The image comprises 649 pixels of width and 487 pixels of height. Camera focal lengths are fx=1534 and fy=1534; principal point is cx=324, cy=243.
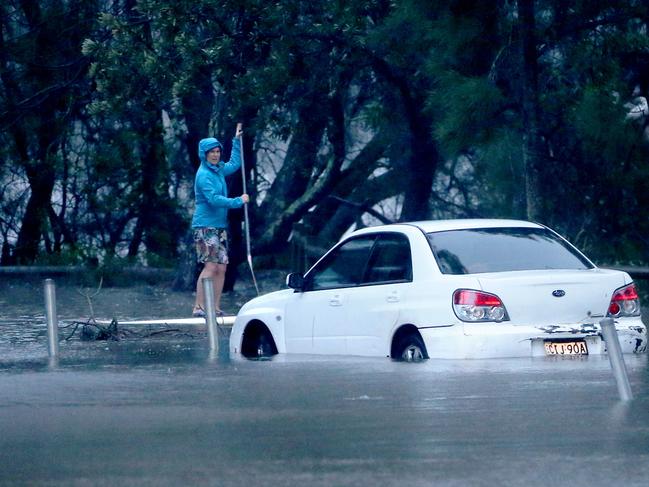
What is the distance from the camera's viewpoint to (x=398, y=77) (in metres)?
22.3

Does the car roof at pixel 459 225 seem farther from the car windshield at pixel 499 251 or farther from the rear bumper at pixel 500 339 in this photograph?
the rear bumper at pixel 500 339

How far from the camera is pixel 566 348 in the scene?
38.6 ft

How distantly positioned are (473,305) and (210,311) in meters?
4.27

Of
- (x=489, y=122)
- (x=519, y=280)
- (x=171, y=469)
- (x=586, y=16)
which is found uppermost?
(x=586, y=16)

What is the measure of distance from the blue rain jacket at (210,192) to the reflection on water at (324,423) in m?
4.92

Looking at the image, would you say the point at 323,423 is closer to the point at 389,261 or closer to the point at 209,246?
the point at 389,261

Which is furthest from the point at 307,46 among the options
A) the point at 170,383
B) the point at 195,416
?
the point at 195,416

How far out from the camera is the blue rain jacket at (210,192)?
58.5 ft

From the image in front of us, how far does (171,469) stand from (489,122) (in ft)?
36.9

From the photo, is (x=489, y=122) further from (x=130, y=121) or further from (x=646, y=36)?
(x=130, y=121)

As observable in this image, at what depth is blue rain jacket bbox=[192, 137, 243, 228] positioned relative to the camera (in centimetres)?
1784

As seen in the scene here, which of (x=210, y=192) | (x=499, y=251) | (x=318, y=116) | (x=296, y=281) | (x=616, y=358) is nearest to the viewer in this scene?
(x=616, y=358)

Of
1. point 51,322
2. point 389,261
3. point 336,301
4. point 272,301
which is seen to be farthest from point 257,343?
point 389,261

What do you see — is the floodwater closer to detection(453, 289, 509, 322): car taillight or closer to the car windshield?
detection(453, 289, 509, 322): car taillight
